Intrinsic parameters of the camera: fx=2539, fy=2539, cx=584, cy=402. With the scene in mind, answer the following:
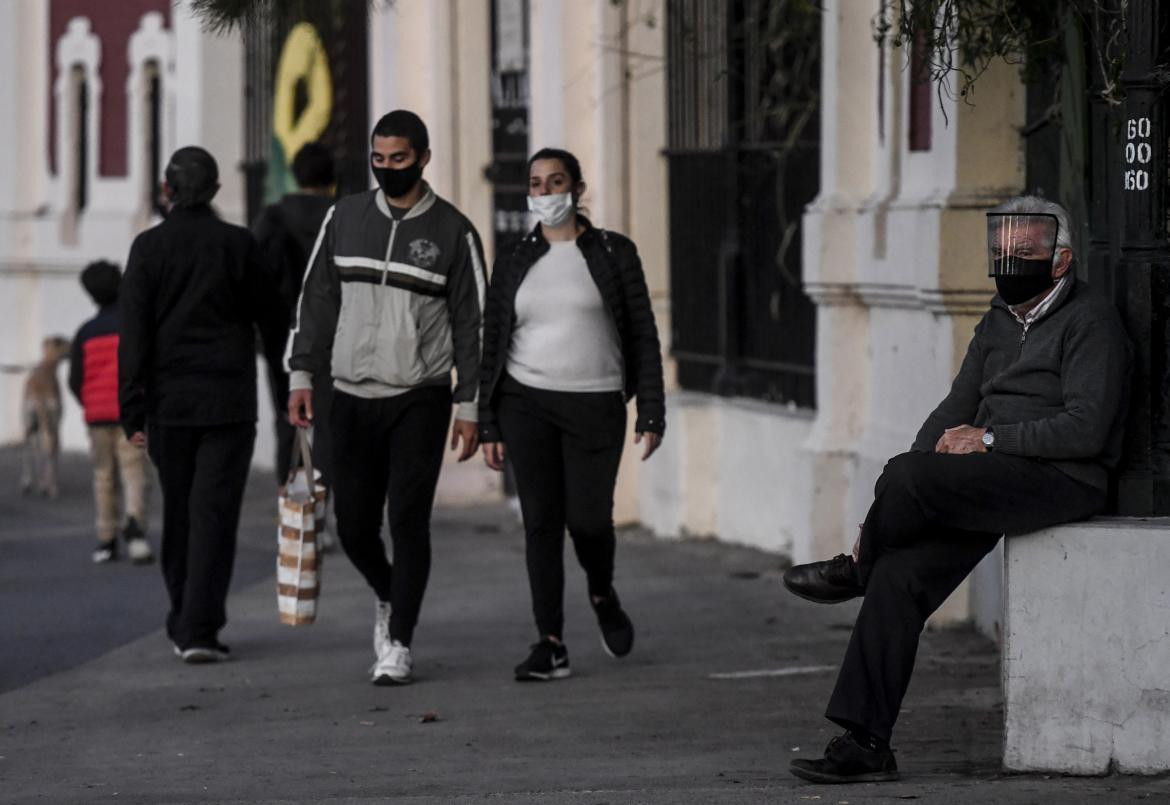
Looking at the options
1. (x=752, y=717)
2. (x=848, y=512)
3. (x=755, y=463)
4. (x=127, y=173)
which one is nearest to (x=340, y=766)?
(x=752, y=717)

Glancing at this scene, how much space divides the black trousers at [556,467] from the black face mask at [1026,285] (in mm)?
2280

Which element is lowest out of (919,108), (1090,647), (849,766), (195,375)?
(849,766)

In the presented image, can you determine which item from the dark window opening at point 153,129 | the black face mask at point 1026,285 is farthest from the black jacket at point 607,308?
the dark window opening at point 153,129

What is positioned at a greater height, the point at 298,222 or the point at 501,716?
the point at 298,222

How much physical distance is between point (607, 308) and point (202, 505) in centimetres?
178

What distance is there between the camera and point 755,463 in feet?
40.0

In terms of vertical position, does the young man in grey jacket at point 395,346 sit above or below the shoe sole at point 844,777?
above

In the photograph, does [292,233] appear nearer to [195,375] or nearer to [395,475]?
[195,375]

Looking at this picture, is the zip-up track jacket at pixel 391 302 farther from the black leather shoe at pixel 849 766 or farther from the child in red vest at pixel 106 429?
the child in red vest at pixel 106 429

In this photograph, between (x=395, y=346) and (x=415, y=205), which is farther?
(x=415, y=205)

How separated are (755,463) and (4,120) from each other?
11679mm

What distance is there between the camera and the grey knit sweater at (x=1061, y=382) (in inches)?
252

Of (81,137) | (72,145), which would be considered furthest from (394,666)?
(81,137)

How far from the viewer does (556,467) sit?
8.66 metres
